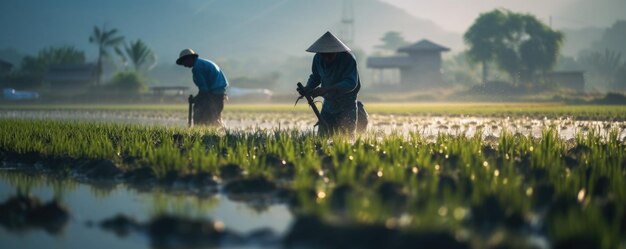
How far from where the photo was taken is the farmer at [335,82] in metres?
8.44

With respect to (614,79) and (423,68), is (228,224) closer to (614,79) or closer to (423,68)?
(423,68)

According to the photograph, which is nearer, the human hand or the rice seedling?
the rice seedling

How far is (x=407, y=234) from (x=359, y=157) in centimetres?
266

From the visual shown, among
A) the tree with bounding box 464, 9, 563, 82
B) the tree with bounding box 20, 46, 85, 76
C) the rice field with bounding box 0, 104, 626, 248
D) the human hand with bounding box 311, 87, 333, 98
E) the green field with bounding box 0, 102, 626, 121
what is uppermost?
the tree with bounding box 464, 9, 563, 82

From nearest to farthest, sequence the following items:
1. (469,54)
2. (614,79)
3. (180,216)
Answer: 1. (180,216)
2. (469,54)
3. (614,79)

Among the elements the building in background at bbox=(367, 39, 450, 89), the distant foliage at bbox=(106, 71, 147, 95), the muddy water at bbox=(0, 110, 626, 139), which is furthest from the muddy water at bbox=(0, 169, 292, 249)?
the building in background at bbox=(367, 39, 450, 89)

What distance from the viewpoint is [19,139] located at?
26.3 ft

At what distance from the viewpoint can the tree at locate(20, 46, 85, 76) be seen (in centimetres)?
5396

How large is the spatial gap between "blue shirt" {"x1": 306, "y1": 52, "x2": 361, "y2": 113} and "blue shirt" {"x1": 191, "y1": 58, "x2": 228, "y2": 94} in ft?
8.63

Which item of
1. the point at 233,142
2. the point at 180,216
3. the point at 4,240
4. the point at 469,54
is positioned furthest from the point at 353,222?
the point at 469,54

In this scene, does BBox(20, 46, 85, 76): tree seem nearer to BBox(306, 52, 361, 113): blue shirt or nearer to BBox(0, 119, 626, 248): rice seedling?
BBox(306, 52, 361, 113): blue shirt

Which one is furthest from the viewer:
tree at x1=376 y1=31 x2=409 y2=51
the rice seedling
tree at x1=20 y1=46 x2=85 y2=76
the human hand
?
tree at x1=376 y1=31 x2=409 y2=51

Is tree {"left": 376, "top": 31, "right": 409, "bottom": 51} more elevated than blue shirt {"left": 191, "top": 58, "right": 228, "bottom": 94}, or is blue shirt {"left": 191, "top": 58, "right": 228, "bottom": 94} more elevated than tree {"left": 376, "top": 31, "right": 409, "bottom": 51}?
tree {"left": 376, "top": 31, "right": 409, "bottom": 51}

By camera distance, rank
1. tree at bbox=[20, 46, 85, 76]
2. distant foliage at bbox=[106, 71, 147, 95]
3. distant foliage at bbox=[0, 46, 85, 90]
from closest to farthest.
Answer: distant foliage at bbox=[106, 71, 147, 95] < distant foliage at bbox=[0, 46, 85, 90] < tree at bbox=[20, 46, 85, 76]
